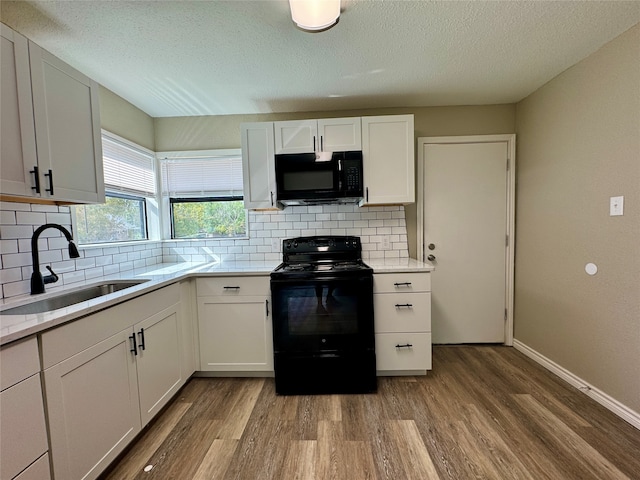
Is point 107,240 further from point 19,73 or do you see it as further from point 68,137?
point 19,73

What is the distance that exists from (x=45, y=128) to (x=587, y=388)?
143 inches

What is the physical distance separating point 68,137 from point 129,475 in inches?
70.2

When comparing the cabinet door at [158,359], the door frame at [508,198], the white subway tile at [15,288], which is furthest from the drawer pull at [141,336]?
the door frame at [508,198]

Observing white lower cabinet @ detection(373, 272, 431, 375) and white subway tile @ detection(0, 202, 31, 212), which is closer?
white subway tile @ detection(0, 202, 31, 212)

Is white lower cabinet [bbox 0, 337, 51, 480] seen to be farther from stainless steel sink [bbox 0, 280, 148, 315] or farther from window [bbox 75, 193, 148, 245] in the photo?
window [bbox 75, 193, 148, 245]

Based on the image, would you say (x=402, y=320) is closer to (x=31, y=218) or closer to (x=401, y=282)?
(x=401, y=282)

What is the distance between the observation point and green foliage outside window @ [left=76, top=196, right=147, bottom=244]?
1981 mm

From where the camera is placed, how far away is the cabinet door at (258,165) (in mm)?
2350

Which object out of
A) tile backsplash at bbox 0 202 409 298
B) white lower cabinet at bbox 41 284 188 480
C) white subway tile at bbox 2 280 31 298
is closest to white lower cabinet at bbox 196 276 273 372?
white lower cabinet at bbox 41 284 188 480

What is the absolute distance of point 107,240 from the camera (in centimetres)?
220

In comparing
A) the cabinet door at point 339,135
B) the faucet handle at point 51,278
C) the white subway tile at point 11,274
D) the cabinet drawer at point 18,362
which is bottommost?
the cabinet drawer at point 18,362

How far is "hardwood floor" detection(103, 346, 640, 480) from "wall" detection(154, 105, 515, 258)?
1336 mm

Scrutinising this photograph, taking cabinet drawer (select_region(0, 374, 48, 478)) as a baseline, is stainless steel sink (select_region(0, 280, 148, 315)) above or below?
above

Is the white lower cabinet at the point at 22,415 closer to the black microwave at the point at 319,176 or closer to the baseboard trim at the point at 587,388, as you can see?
the black microwave at the point at 319,176
